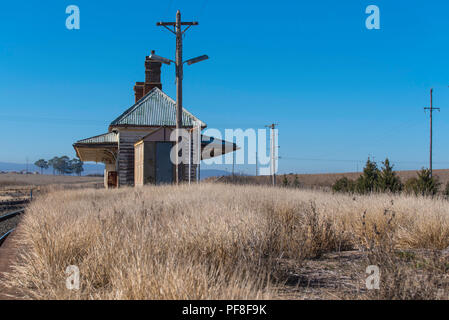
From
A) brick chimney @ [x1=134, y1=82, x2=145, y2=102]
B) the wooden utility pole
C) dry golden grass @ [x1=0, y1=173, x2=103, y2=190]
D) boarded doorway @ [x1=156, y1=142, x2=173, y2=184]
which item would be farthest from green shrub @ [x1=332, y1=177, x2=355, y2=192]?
dry golden grass @ [x1=0, y1=173, x2=103, y2=190]

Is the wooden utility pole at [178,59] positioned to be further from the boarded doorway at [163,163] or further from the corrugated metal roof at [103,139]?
the corrugated metal roof at [103,139]

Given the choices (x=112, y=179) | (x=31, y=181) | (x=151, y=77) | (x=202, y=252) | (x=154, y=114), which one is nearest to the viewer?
(x=202, y=252)

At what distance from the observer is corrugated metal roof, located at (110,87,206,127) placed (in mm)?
23297

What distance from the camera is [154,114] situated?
24297mm

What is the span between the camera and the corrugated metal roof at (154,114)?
23297 mm

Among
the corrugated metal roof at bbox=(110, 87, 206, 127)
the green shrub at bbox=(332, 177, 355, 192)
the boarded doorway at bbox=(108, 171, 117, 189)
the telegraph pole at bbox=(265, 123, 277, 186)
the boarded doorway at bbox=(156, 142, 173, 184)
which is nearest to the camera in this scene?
the boarded doorway at bbox=(156, 142, 173, 184)

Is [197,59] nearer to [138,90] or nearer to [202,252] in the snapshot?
[202,252]

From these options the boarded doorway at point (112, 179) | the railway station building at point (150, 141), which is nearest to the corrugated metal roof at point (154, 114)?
the railway station building at point (150, 141)

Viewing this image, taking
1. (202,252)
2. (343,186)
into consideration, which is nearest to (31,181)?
(343,186)

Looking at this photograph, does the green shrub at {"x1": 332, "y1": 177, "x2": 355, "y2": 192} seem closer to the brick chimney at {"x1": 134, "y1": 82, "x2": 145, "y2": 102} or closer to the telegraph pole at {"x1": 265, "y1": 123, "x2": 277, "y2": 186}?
the telegraph pole at {"x1": 265, "y1": 123, "x2": 277, "y2": 186}
